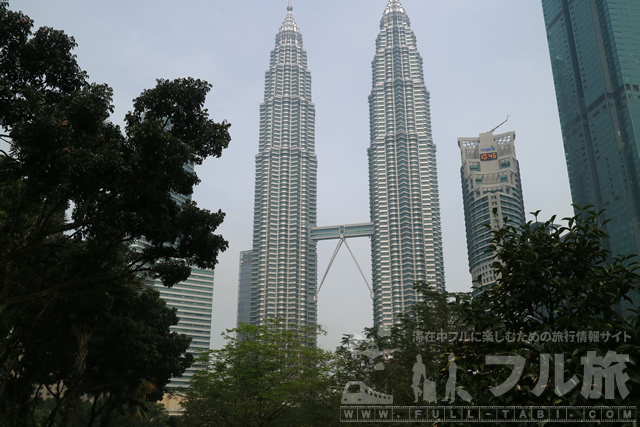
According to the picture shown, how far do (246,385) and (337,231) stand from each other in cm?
11753

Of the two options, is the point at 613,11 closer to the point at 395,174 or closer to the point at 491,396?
the point at 395,174

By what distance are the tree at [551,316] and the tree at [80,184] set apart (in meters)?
7.21

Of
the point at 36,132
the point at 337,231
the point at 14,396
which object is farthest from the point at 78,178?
the point at 337,231

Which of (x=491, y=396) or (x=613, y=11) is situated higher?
(x=613, y=11)

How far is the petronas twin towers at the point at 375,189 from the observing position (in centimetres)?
12381

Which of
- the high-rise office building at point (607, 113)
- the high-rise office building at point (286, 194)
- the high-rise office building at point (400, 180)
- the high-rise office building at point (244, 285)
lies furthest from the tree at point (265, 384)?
the high-rise office building at point (244, 285)

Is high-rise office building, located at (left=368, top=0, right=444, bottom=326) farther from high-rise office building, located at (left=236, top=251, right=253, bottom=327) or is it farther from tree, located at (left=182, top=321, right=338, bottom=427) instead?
tree, located at (left=182, top=321, right=338, bottom=427)

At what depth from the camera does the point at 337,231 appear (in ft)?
456

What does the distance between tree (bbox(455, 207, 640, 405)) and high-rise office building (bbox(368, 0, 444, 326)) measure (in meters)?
108

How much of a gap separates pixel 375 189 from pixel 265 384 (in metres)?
115

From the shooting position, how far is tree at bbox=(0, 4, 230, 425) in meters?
10.6

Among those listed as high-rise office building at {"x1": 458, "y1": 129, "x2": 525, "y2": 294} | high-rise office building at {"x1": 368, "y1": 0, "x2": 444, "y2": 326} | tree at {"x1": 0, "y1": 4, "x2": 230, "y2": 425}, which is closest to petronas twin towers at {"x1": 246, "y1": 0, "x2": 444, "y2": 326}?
high-rise office building at {"x1": 368, "y1": 0, "x2": 444, "y2": 326}

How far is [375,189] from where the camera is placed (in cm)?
13425

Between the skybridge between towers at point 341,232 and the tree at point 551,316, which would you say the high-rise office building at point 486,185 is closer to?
the skybridge between towers at point 341,232
